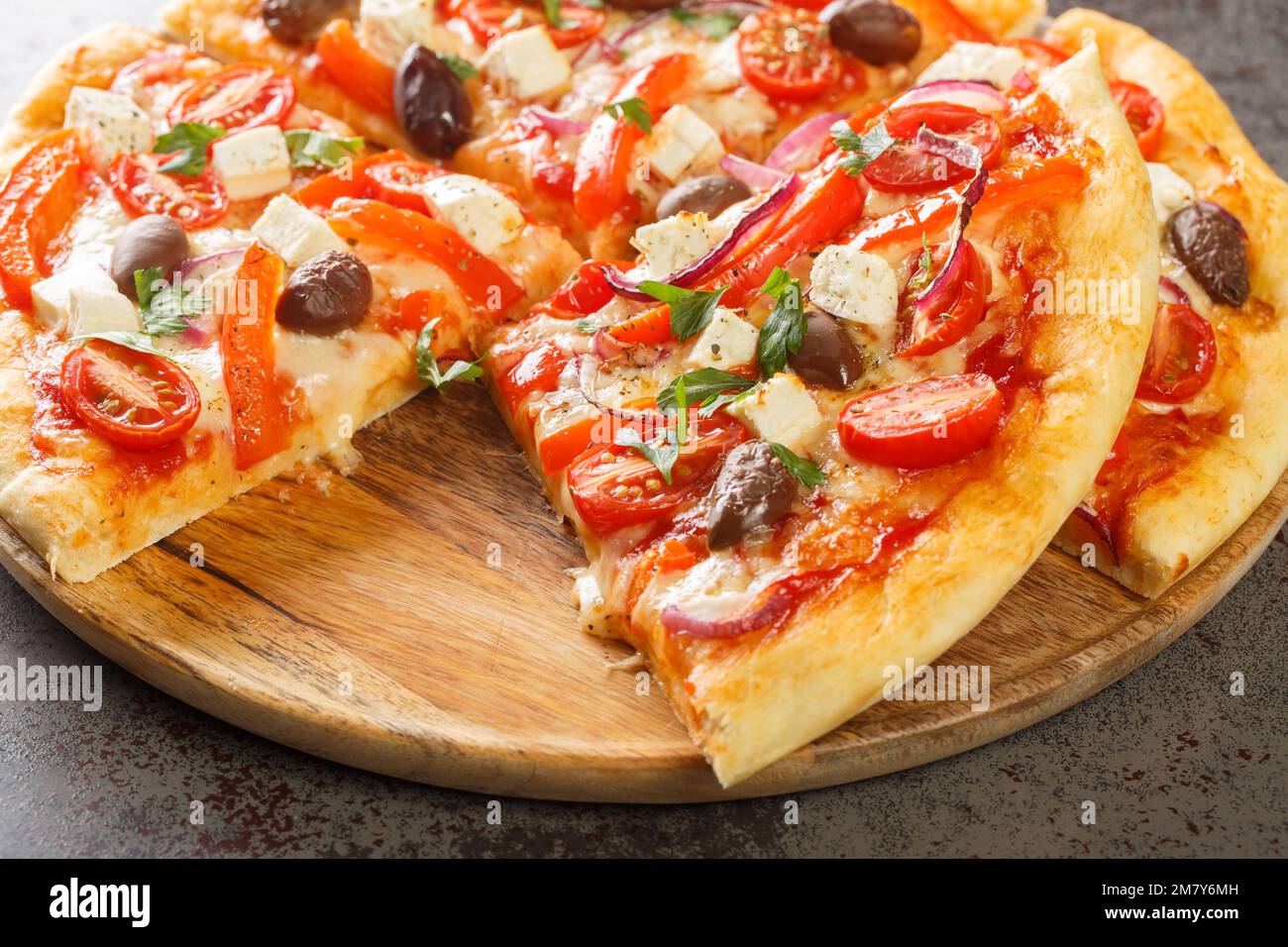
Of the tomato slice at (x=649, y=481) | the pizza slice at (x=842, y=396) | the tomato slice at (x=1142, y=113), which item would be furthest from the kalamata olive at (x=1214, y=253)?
the tomato slice at (x=649, y=481)

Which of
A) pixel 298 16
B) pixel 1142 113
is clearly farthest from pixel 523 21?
pixel 1142 113

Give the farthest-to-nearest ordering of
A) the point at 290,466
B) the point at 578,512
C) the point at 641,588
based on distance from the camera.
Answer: the point at 290,466
the point at 578,512
the point at 641,588

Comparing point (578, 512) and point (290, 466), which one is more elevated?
point (578, 512)

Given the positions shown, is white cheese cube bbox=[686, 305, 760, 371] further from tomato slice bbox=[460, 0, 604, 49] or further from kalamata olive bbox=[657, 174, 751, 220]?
tomato slice bbox=[460, 0, 604, 49]

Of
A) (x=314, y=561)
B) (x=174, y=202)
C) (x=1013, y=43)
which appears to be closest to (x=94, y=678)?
(x=314, y=561)

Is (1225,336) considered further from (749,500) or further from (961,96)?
(749,500)

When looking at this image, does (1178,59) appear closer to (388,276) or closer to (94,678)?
(388,276)
